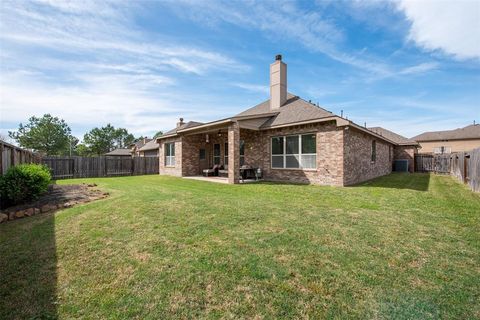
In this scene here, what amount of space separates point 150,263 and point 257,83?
1524 cm

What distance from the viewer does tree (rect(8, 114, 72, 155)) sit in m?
45.5

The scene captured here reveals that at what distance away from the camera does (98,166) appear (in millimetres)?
18141

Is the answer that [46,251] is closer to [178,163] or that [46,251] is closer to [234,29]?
[234,29]

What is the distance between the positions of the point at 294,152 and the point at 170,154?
33.1 feet

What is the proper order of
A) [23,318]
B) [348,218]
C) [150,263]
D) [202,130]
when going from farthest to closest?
[202,130] → [348,218] → [150,263] → [23,318]

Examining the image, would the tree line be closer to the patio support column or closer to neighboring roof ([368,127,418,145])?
the patio support column

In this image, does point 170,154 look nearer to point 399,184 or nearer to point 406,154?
point 399,184

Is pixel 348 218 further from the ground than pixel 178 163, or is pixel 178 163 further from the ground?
pixel 178 163

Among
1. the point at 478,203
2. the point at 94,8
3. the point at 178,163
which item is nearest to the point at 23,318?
the point at 94,8

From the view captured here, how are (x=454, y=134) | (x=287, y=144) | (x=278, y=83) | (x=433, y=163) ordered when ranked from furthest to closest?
(x=454, y=134) < (x=433, y=163) < (x=278, y=83) < (x=287, y=144)

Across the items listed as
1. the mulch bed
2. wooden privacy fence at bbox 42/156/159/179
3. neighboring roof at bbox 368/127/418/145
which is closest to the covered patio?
the mulch bed

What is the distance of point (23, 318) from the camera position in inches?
90.8

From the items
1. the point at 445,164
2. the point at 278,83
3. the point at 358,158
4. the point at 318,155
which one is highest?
the point at 278,83

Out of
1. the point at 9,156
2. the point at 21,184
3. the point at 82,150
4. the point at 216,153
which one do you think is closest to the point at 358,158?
the point at 216,153
